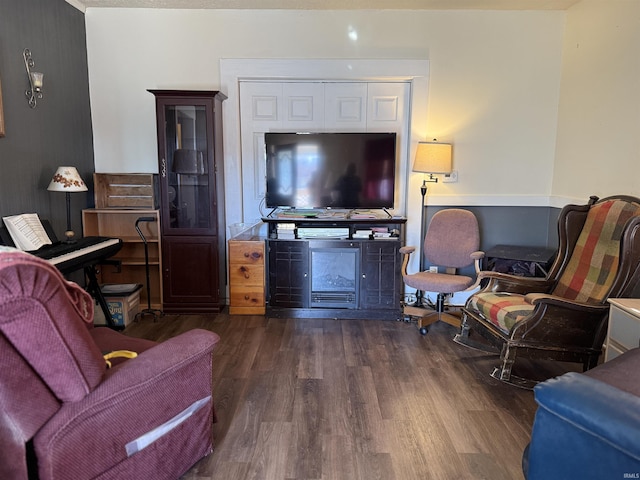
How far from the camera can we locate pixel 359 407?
7.88ft

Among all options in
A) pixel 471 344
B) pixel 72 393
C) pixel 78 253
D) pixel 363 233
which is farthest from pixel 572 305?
pixel 78 253

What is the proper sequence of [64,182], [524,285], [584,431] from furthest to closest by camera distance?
[64,182], [524,285], [584,431]

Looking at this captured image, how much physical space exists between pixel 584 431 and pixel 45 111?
3787 millimetres

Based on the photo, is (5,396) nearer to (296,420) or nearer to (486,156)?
(296,420)

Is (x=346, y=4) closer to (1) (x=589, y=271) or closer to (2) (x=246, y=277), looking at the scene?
(2) (x=246, y=277)

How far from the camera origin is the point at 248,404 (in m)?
2.42

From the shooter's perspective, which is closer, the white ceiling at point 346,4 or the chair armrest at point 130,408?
the chair armrest at point 130,408

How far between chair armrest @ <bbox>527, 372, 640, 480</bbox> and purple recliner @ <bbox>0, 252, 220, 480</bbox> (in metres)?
1.26

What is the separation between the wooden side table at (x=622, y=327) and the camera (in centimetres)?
207

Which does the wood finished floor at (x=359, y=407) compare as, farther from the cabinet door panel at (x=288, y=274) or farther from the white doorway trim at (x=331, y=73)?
the white doorway trim at (x=331, y=73)

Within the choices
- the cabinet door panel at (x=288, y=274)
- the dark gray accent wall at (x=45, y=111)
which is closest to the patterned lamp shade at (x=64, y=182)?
the dark gray accent wall at (x=45, y=111)

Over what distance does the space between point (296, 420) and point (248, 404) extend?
31cm

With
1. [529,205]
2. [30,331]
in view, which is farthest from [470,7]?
[30,331]

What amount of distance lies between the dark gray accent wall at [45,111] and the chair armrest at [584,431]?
127 inches
